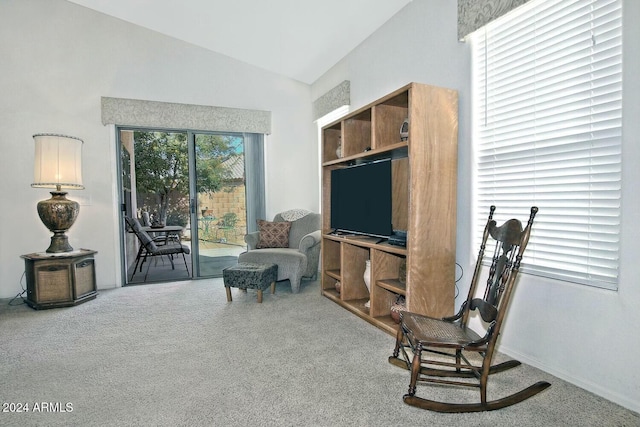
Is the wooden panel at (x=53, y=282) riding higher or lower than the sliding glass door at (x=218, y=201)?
lower

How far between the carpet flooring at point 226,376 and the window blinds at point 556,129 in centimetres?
79

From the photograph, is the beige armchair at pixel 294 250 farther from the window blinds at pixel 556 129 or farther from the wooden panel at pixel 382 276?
the window blinds at pixel 556 129

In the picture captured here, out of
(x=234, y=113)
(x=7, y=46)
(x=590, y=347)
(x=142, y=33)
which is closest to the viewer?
(x=590, y=347)

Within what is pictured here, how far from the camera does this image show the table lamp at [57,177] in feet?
11.4

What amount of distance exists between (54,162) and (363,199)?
121 inches

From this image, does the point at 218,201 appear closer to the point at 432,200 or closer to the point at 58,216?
the point at 58,216

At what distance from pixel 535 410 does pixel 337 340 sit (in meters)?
1.26

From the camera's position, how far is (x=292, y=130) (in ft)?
16.5

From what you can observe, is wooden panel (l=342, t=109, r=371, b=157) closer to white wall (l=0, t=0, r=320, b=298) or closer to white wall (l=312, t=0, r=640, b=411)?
white wall (l=312, t=0, r=640, b=411)

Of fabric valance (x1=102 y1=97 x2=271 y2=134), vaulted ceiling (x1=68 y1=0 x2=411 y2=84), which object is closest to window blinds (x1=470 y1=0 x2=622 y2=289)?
vaulted ceiling (x1=68 y1=0 x2=411 y2=84)

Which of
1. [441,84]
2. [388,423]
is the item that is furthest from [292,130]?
[388,423]

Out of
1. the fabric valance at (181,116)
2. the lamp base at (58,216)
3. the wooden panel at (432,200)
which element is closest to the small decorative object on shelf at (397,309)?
the wooden panel at (432,200)

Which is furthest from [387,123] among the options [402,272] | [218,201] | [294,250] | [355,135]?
[218,201]

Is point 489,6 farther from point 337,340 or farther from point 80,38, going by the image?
point 80,38
